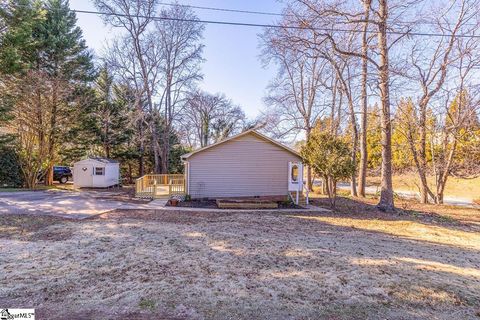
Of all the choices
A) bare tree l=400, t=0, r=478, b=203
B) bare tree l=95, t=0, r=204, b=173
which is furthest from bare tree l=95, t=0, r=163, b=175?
bare tree l=400, t=0, r=478, b=203

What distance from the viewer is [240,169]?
44.1 feet

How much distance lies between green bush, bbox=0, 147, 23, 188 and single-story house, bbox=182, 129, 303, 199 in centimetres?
1393

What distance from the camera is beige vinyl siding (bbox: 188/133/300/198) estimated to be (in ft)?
43.4

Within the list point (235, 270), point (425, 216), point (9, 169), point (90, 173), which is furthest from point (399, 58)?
point (9, 169)

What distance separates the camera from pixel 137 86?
835 inches

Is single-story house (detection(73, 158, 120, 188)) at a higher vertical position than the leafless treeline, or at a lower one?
lower

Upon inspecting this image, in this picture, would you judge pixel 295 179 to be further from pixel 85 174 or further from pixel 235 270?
pixel 85 174

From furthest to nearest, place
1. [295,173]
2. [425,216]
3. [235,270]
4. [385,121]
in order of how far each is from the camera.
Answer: [295,173]
[385,121]
[425,216]
[235,270]

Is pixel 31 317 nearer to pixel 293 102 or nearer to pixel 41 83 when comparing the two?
pixel 41 83

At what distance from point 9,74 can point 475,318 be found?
73.0 ft

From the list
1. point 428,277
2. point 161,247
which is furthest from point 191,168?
point 428,277

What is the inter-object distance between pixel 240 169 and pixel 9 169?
16.9 metres

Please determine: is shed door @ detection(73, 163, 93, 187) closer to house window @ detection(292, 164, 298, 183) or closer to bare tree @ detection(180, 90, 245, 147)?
bare tree @ detection(180, 90, 245, 147)

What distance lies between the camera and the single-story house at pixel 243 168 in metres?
13.2
